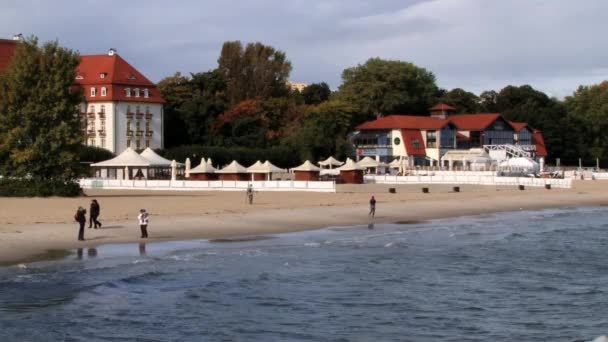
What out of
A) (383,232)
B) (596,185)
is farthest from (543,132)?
(383,232)

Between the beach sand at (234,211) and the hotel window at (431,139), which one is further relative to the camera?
the hotel window at (431,139)

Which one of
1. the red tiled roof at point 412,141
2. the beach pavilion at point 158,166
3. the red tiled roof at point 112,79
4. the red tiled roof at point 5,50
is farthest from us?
the red tiled roof at point 412,141

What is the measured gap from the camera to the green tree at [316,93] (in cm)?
12531

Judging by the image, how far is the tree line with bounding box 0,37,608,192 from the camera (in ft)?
173

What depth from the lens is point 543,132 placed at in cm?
11531

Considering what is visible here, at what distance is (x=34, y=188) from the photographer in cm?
5197

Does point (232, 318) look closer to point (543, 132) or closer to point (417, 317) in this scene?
point (417, 317)

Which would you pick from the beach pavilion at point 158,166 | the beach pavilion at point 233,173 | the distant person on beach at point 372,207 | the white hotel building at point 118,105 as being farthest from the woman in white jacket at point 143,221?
the white hotel building at point 118,105

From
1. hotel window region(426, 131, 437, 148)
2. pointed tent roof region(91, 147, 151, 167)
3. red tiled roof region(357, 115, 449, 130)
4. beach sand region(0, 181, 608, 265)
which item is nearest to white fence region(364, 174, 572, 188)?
beach sand region(0, 181, 608, 265)

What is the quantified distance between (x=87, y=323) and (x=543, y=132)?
10386 cm

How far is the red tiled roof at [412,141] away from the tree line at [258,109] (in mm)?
6710

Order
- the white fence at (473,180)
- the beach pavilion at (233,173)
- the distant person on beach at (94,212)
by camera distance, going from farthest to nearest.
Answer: the white fence at (473,180)
the beach pavilion at (233,173)
the distant person on beach at (94,212)

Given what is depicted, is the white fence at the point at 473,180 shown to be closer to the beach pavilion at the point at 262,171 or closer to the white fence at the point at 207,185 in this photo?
the beach pavilion at the point at 262,171

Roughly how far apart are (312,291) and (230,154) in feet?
218
